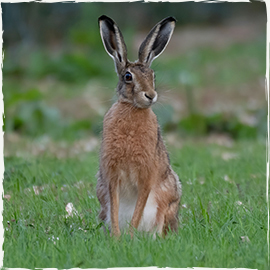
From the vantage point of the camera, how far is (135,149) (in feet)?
14.7

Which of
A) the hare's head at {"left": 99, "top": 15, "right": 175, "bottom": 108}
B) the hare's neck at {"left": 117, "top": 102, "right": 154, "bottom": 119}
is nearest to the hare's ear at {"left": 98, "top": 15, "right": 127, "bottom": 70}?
the hare's head at {"left": 99, "top": 15, "right": 175, "bottom": 108}

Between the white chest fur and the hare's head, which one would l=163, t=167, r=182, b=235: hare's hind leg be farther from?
the hare's head

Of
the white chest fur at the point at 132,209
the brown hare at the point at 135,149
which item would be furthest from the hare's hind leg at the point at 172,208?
the white chest fur at the point at 132,209

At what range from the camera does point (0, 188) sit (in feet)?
14.1

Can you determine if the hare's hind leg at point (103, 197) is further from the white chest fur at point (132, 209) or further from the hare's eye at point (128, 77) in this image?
the hare's eye at point (128, 77)

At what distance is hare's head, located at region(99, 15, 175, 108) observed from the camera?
443cm

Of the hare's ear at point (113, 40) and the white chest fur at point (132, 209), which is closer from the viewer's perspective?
the hare's ear at point (113, 40)

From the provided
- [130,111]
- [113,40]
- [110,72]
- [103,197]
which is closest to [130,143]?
[130,111]

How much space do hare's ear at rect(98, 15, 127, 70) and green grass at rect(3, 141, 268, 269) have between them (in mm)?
1443

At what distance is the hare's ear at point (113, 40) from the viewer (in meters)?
4.52

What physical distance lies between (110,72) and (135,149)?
11.0 metres

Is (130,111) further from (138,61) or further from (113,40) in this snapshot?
(113,40)

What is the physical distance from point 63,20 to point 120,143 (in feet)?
43.5

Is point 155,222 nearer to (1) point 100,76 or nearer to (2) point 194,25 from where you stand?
(1) point 100,76
